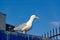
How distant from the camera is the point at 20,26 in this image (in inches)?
583

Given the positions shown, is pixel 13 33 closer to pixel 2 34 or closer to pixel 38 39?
pixel 2 34

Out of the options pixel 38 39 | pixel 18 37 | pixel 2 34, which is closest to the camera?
pixel 2 34

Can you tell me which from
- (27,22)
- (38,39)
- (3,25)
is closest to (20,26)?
(27,22)

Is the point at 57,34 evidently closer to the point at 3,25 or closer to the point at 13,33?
the point at 3,25

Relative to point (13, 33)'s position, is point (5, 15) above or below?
above

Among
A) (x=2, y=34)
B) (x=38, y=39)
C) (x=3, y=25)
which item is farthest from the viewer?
(x=3, y=25)

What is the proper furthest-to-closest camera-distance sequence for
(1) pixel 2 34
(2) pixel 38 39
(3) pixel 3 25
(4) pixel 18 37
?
(3) pixel 3 25 → (2) pixel 38 39 → (4) pixel 18 37 → (1) pixel 2 34

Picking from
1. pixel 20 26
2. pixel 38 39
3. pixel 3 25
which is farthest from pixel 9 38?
pixel 3 25

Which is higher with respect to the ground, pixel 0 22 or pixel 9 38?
pixel 0 22

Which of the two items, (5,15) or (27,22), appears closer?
(27,22)

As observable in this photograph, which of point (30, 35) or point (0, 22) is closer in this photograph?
point (30, 35)

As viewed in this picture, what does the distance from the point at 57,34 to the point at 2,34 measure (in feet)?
22.3

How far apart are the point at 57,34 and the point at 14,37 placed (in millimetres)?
5860

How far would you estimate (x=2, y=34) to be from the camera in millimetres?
12984
